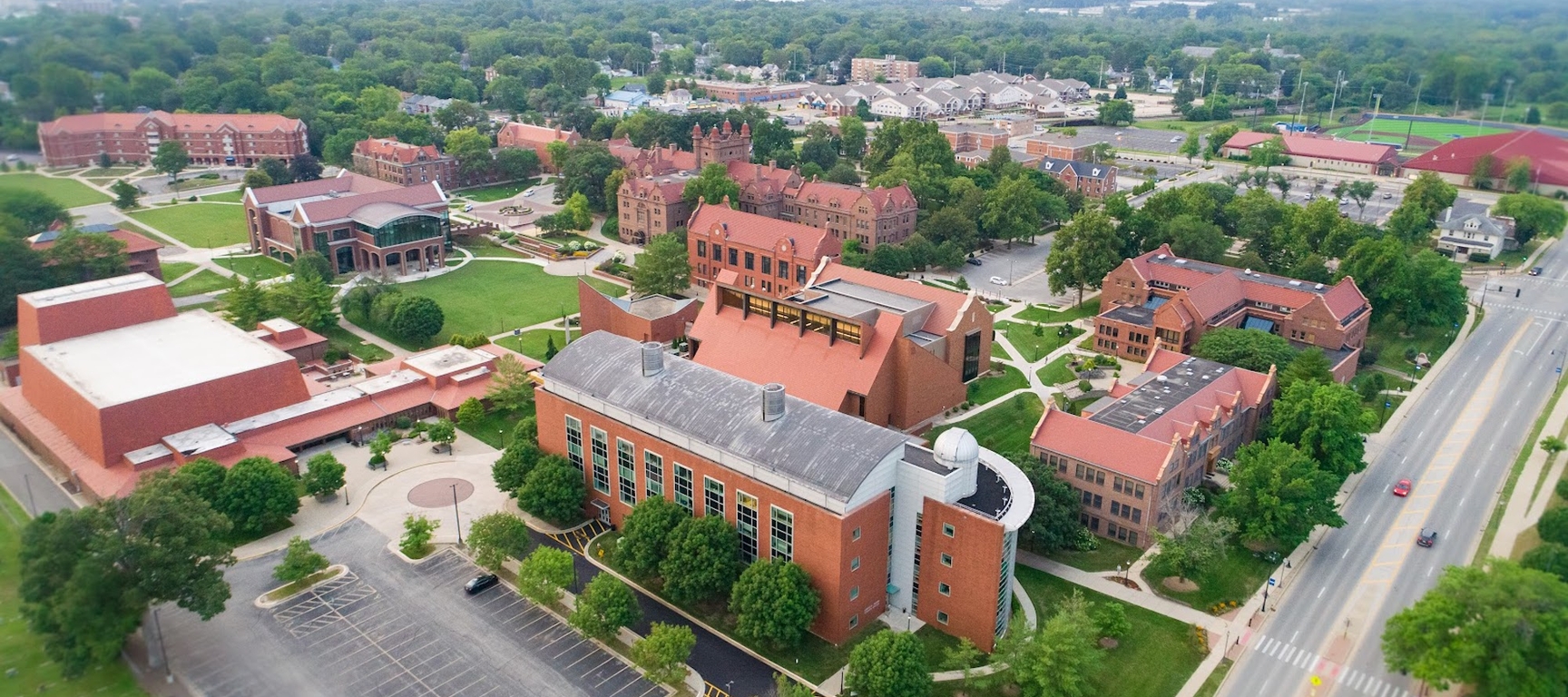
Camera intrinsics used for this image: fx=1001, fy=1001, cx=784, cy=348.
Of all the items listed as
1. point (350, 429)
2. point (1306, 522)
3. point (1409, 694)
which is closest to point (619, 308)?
point (350, 429)

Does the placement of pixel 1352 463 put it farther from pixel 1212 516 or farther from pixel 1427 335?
pixel 1427 335

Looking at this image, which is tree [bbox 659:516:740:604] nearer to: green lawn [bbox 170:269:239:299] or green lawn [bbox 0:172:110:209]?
green lawn [bbox 0:172:110:209]

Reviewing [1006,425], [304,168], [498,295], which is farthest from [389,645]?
[304,168]

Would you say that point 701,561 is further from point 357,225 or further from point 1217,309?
point 357,225

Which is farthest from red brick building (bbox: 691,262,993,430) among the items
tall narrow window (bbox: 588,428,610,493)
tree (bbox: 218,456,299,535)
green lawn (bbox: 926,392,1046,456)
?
tree (bbox: 218,456,299,535)

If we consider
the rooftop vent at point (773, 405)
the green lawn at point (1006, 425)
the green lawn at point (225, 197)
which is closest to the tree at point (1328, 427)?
the green lawn at point (1006, 425)

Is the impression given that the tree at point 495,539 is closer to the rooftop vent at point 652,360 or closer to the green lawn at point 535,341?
the rooftop vent at point 652,360
